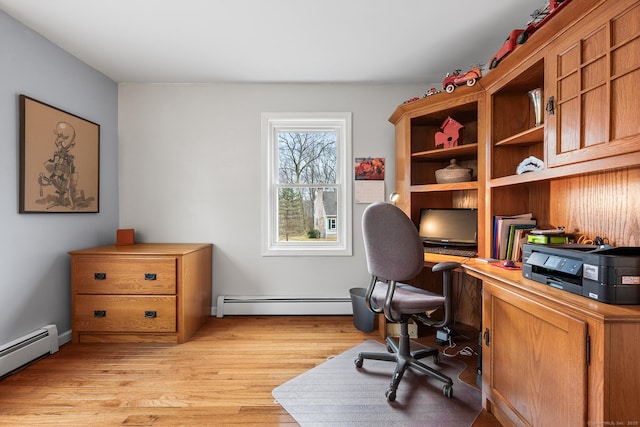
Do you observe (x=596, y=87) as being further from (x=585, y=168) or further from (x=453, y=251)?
(x=453, y=251)

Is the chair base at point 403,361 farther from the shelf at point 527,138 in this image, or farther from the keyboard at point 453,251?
the shelf at point 527,138

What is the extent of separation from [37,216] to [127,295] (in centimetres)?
87

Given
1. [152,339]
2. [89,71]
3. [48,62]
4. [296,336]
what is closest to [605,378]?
[296,336]

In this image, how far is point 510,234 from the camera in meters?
1.89

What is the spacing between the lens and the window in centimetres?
297

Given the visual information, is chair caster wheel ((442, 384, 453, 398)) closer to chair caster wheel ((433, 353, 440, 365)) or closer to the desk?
the desk

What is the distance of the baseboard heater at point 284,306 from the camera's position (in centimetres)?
294

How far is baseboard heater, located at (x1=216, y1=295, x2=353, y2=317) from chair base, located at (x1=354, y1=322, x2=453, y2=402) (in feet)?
2.78

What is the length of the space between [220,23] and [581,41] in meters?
2.06

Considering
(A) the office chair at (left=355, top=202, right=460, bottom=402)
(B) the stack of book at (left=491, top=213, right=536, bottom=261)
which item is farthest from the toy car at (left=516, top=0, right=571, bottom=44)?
(A) the office chair at (left=355, top=202, right=460, bottom=402)

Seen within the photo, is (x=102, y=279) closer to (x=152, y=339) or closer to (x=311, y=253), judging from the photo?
(x=152, y=339)

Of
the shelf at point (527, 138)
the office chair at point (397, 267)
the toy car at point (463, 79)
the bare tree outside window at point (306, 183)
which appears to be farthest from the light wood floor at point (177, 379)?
the toy car at point (463, 79)

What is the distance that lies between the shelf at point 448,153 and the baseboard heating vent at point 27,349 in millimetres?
3265

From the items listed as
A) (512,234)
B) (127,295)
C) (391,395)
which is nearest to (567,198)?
(512,234)
